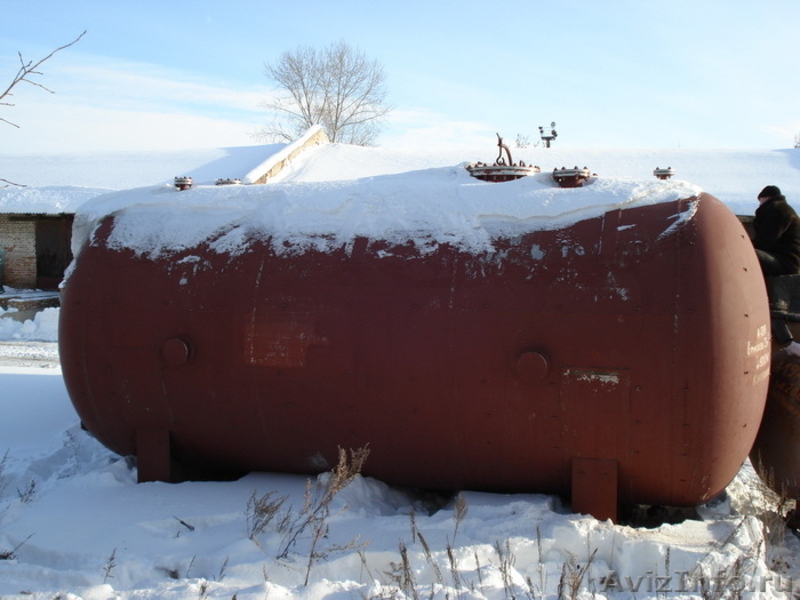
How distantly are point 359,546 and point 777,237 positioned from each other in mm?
3521

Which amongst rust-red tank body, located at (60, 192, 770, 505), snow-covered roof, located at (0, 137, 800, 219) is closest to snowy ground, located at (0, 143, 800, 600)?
rust-red tank body, located at (60, 192, 770, 505)

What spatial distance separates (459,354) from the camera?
4191mm

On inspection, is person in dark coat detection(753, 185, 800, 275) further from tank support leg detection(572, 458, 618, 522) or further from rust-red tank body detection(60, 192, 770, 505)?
tank support leg detection(572, 458, 618, 522)

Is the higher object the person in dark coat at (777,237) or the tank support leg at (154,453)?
the person in dark coat at (777,237)

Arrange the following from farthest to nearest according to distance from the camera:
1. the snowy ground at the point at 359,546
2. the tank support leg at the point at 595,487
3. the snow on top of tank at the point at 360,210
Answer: the snow on top of tank at the point at 360,210, the tank support leg at the point at 595,487, the snowy ground at the point at 359,546

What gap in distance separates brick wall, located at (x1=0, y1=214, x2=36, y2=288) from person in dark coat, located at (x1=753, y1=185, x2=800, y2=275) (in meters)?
18.3

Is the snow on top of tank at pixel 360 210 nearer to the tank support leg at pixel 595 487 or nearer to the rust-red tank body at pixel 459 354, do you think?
the rust-red tank body at pixel 459 354

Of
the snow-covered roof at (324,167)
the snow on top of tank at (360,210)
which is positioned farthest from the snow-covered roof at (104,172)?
the snow on top of tank at (360,210)

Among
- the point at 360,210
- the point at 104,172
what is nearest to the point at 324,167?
the point at 104,172

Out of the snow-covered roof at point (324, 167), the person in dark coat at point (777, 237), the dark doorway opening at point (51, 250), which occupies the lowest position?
the dark doorway opening at point (51, 250)

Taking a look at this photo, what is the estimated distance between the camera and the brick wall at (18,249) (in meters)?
19.1

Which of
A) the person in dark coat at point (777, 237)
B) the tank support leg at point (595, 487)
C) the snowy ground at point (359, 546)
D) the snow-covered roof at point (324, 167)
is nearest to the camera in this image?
the snowy ground at point (359, 546)

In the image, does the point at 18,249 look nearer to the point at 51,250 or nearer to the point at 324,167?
the point at 51,250

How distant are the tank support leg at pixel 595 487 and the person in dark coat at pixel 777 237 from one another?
2.00 m
